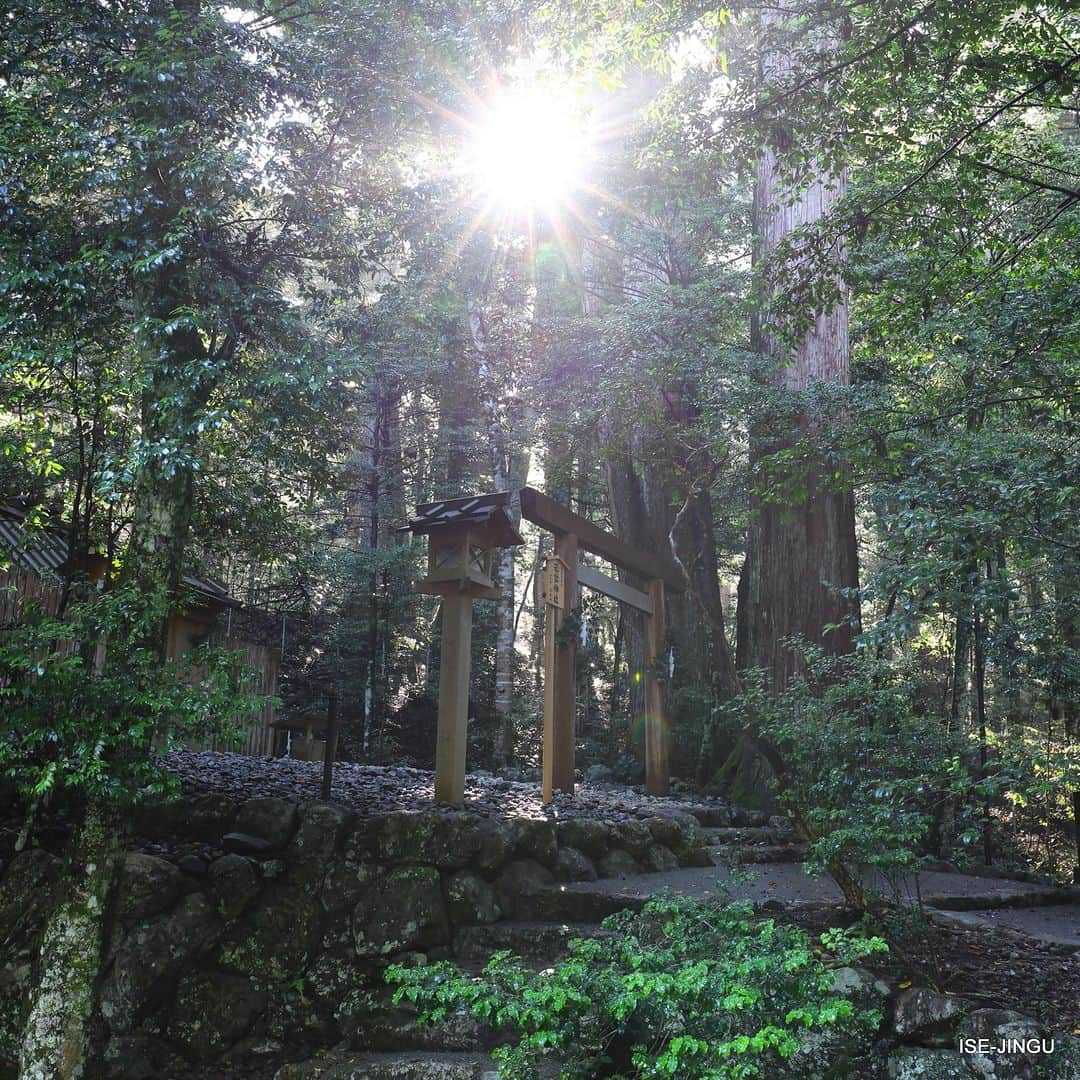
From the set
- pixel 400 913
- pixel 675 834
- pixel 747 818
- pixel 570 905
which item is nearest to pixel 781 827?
pixel 747 818

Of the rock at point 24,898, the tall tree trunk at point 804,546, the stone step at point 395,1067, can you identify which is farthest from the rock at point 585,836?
the rock at point 24,898

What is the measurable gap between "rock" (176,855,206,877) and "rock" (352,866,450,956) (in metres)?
1.00

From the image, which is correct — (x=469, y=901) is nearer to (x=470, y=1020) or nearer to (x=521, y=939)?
(x=521, y=939)

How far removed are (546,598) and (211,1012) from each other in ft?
13.3

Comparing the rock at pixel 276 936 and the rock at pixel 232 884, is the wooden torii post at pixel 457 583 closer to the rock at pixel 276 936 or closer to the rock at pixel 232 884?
the rock at pixel 276 936

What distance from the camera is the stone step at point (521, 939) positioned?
503cm

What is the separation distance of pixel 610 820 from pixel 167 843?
3.20 m

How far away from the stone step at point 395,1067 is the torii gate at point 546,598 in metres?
1.86

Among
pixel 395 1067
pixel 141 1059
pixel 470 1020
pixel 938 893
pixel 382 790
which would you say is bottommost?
pixel 141 1059

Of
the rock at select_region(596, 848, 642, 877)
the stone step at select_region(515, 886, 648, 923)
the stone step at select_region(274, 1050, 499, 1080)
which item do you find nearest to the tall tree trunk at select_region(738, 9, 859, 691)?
the rock at select_region(596, 848, 642, 877)

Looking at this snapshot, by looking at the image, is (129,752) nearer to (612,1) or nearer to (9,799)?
(9,799)

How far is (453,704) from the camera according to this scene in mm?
6363

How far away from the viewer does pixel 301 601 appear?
627 inches

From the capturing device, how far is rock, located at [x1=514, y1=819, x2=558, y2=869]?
227 inches
